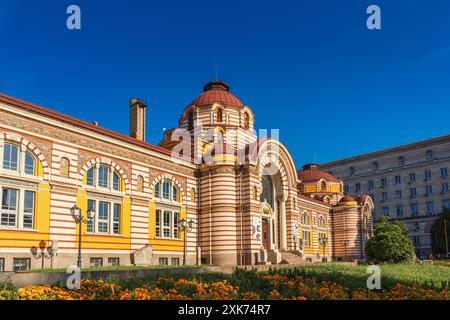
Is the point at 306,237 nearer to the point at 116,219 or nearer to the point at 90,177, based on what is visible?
the point at 116,219

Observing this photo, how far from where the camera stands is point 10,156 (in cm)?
2536

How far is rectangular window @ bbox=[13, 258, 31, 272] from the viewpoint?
2502 cm

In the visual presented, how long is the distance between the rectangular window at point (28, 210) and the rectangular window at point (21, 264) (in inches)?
70.8

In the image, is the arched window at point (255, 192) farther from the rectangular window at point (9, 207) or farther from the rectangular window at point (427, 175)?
the rectangular window at point (427, 175)

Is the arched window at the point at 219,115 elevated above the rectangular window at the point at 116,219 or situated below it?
above

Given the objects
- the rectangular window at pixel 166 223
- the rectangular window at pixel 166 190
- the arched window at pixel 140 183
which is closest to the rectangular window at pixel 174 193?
the rectangular window at pixel 166 190

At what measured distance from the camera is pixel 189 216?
3812 centimetres

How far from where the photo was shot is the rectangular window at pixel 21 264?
25016mm

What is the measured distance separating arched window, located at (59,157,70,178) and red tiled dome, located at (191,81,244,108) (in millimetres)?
→ 20776

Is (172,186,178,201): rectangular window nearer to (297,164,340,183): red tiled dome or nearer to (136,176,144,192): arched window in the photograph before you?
(136,176,144,192): arched window

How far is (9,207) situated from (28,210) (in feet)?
3.63

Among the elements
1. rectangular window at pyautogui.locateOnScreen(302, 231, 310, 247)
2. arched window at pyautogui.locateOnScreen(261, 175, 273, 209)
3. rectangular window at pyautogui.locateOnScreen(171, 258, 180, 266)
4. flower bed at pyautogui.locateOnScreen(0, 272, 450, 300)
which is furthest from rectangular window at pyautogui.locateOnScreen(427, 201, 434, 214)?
flower bed at pyautogui.locateOnScreen(0, 272, 450, 300)

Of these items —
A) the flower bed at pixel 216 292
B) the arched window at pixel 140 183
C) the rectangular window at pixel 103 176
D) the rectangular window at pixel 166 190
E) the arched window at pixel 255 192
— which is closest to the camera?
the flower bed at pixel 216 292
